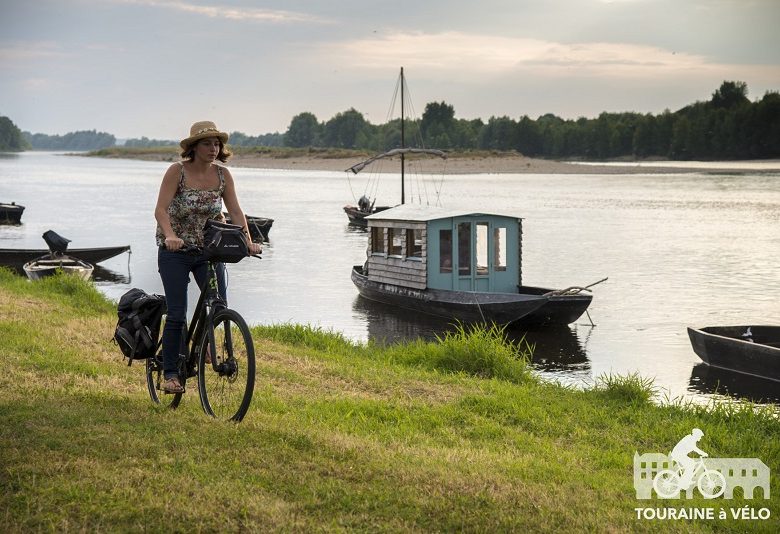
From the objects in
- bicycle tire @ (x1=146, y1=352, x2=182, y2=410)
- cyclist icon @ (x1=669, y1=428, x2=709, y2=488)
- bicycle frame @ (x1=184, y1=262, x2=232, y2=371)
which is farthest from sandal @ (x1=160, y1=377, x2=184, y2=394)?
cyclist icon @ (x1=669, y1=428, x2=709, y2=488)

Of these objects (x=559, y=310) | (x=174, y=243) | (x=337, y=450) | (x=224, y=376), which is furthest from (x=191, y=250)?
(x=559, y=310)

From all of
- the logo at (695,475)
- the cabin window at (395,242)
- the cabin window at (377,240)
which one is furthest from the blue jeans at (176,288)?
the cabin window at (377,240)

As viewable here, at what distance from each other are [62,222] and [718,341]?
47622mm

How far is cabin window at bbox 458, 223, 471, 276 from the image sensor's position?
2356cm

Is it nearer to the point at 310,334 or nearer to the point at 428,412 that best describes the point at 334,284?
the point at 310,334

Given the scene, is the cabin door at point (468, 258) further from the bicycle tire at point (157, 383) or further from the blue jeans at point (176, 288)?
the blue jeans at point (176, 288)

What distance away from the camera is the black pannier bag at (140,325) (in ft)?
25.7

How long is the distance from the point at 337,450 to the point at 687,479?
8.39 ft

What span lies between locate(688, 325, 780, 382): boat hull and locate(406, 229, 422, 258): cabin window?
25.9 feet

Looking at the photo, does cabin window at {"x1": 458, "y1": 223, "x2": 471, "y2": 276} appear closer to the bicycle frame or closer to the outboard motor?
the outboard motor

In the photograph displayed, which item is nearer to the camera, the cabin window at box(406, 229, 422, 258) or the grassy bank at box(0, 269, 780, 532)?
the grassy bank at box(0, 269, 780, 532)

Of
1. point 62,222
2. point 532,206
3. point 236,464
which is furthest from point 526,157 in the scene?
point 236,464

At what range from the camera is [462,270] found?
23.8m

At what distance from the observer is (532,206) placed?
75125mm
